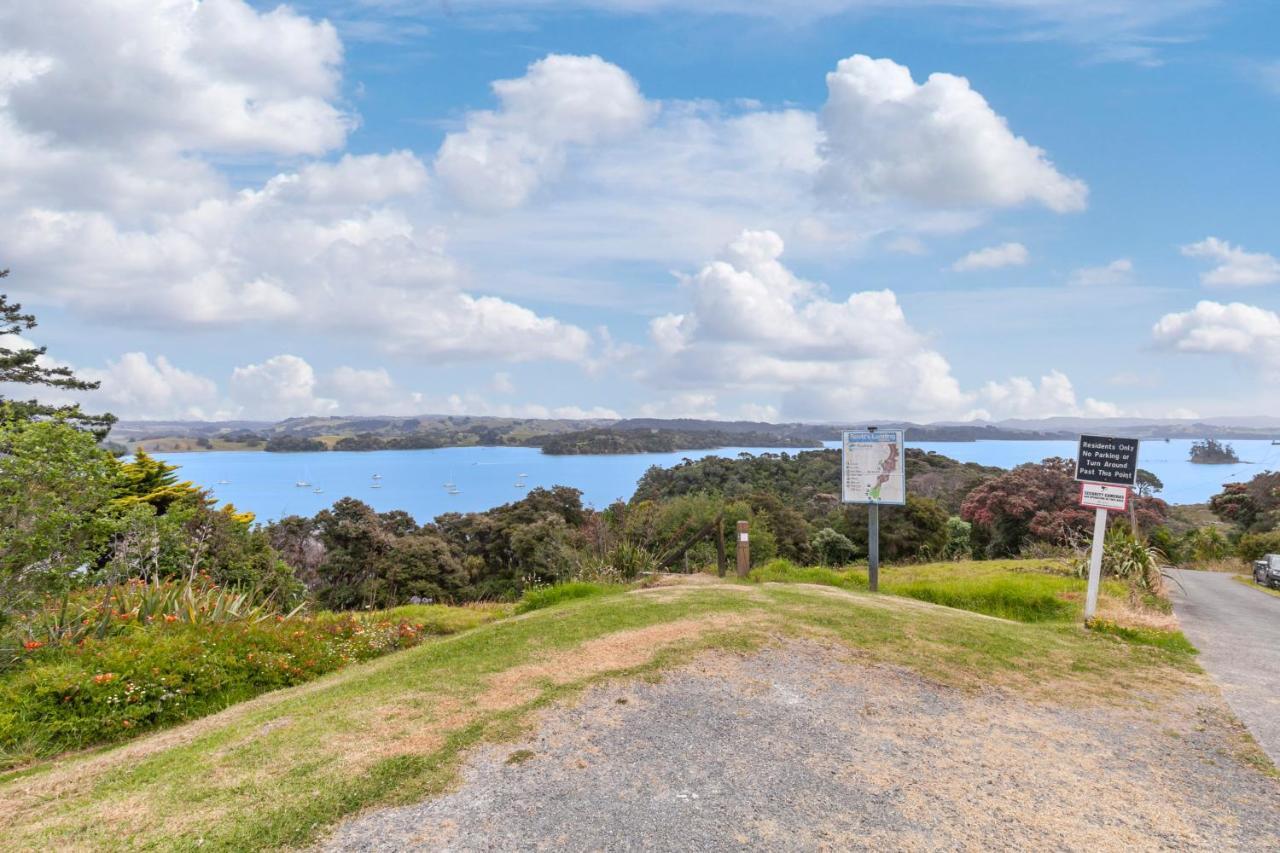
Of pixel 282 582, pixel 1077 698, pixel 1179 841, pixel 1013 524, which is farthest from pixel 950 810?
pixel 1013 524

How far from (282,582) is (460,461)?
98.5 meters

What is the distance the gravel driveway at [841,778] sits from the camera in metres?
3.52

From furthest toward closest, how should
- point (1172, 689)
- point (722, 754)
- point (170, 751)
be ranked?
point (1172, 689) < point (170, 751) < point (722, 754)

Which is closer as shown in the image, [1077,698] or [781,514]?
[1077,698]

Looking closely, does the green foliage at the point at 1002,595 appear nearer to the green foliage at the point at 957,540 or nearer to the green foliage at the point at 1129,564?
Result: the green foliage at the point at 1129,564

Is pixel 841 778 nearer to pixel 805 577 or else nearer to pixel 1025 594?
pixel 1025 594

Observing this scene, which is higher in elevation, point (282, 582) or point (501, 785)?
point (501, 785)

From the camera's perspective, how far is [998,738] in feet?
15.9

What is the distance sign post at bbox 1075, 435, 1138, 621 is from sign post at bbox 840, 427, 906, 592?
2.74 metres

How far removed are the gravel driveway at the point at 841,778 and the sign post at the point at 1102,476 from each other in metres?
3.51

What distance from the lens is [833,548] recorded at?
2420 cm

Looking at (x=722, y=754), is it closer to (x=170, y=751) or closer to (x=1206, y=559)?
(x=170, y=751)

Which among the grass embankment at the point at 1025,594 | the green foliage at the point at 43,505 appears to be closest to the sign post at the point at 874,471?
the grass embankment at the point at 1025,594

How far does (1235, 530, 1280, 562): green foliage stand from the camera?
2252 centimetres
